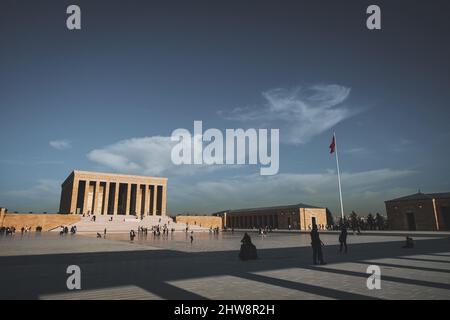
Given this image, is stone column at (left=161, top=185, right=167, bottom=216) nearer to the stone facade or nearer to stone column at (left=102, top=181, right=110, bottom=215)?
the stone facade

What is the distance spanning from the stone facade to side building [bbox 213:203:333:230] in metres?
24.7

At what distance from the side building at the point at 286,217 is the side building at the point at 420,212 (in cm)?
1386

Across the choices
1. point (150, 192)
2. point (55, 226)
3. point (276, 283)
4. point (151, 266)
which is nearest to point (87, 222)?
point (55, 226)

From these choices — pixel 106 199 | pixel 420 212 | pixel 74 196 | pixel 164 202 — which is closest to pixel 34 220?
pixel 74 196

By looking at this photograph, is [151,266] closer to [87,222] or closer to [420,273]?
[420,273]

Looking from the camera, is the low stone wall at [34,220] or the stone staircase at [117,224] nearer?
the stone staircase at [117,224]

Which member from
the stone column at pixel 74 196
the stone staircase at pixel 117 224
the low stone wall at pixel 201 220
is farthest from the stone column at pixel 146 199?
the stone column at pixel 74 196

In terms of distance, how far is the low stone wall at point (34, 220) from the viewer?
179 ft

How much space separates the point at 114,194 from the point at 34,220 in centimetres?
2421

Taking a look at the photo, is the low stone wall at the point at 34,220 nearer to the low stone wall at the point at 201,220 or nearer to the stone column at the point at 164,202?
the low stone wall at the point at 201,220

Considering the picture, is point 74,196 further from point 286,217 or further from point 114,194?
point 286,217

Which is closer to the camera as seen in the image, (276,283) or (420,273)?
(276,283)
